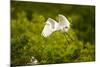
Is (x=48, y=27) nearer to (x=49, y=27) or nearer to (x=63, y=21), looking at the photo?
(x=49, y=27)

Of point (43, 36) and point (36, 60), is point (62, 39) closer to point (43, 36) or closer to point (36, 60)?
point (43, 36)

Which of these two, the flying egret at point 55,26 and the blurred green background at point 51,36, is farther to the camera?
the flying egret at point 55,26

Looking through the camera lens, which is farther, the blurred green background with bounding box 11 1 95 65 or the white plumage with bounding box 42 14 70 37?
the white plumage with bounding box 42 14 70 37

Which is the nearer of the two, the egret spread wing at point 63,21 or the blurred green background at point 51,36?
the blurred green background at point 51,36

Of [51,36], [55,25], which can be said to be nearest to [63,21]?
[55,25]
